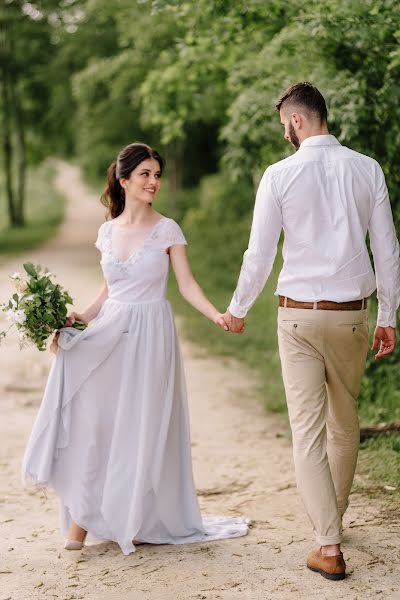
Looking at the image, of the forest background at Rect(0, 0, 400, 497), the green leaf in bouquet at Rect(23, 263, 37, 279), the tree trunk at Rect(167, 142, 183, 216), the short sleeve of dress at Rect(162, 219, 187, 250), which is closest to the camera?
the green leaf in bouquet at Rect(23, 263, 37, 279)

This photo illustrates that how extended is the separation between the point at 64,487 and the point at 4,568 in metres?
0.51

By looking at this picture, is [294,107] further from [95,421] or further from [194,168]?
[194,168]

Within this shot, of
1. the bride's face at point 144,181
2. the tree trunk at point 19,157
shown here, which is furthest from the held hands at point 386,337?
the tree trunk at point 19,157

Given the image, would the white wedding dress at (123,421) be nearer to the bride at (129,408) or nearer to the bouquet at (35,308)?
the bride at (129,408)

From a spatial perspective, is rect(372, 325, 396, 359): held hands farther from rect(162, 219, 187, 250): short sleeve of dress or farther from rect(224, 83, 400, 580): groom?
rect(162, 219, 187, 250): short sleeve of dress

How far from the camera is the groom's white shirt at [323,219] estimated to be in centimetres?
396

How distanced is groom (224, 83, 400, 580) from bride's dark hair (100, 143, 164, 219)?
33.0 inches

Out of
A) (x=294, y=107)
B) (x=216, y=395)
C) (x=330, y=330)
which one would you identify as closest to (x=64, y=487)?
(x=330, y=330)

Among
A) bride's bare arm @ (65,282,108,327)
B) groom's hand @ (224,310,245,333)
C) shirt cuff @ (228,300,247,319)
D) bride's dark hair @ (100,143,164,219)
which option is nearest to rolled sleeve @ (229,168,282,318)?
shirt cuff @ (228,300,247,319)

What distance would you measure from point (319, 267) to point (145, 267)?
1.04m

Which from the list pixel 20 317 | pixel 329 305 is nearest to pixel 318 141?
pixel 329 305

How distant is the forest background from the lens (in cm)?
618

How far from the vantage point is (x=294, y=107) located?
4051mm

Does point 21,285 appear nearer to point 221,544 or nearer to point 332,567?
point 221,544
